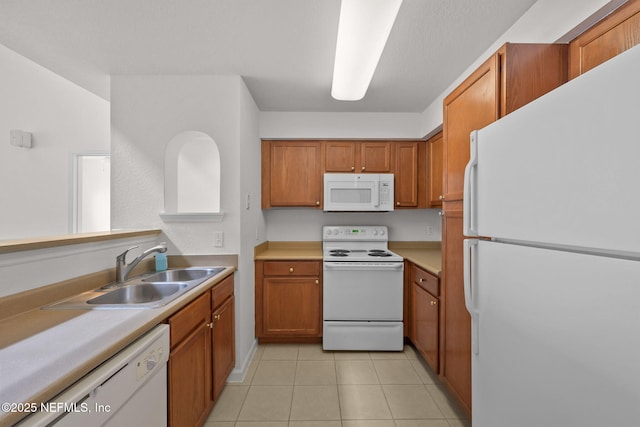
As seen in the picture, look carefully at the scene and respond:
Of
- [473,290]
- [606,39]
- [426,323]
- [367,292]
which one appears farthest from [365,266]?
[606,39]

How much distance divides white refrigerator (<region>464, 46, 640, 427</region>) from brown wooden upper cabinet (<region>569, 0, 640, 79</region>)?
0.63 m

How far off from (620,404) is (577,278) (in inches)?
10.5

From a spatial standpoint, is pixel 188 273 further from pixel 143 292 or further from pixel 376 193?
pixel 376 193

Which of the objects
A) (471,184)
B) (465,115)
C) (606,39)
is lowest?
(471,184)

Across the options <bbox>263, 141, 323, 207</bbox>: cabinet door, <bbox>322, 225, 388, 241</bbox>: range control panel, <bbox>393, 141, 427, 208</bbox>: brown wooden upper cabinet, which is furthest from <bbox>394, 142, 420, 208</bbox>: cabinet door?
<bbox>263, 141, 323, 207</bbox>: cabinet door

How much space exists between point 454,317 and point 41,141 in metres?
4.44

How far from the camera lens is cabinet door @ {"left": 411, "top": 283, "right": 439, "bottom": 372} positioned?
7.31ft

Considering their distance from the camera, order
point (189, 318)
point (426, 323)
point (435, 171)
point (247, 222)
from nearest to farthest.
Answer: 1. point (189, 318)
2. point (426, 323)
3. point (247, 222)
4. point (435, 171)

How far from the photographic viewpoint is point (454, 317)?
1.79m

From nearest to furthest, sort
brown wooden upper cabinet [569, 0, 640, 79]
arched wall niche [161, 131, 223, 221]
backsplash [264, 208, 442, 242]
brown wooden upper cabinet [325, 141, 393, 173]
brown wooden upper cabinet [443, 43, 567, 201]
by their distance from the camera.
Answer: brown wooden upper cabinet [569, 0, 640, 79] < brown wooden upper cabinet [443, 43, 567, 201] < arched wall niche [161, 131, 223, 221] < brown wooden upper cabinet [325, 141, 393, 173] < backsplash [264, 208, 442, 242]

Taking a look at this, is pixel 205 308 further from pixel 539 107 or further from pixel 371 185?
pixel 371 185

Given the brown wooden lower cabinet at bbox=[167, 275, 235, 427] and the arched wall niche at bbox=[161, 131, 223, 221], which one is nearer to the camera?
the brown wooden lower cabinet at bbox=[167, 275, 235, 427]

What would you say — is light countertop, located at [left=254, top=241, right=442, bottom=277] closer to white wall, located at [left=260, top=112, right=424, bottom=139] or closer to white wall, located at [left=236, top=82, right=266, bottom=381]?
white wall, located at [left=236, top=82, right=266, bottom=381]

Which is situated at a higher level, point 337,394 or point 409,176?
point 409,176
